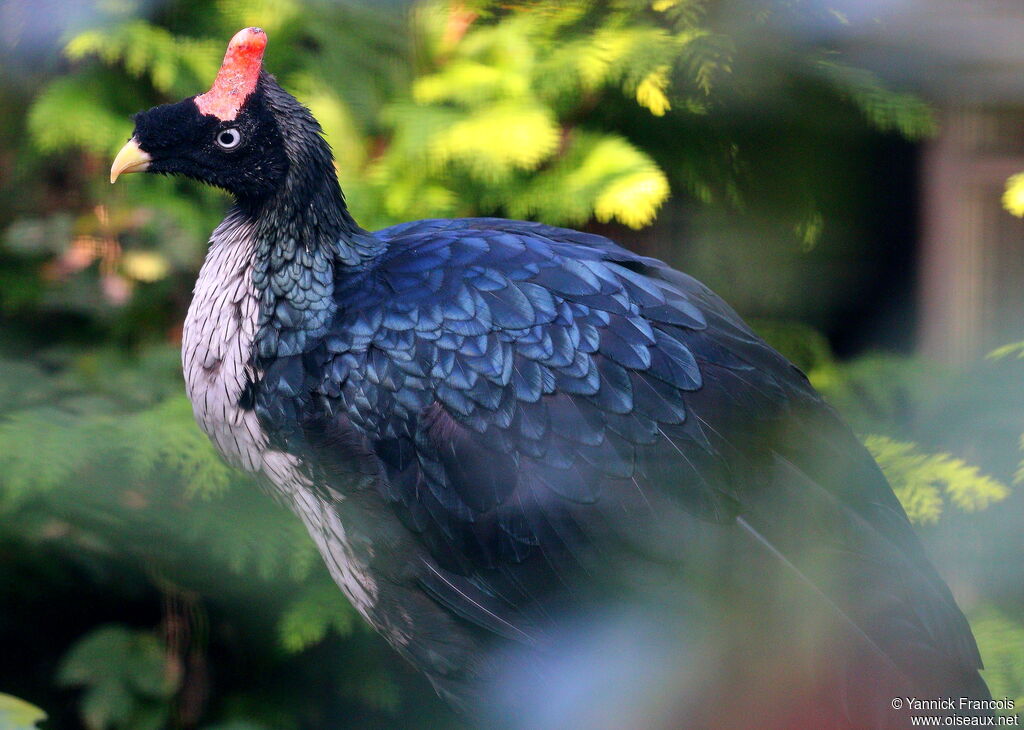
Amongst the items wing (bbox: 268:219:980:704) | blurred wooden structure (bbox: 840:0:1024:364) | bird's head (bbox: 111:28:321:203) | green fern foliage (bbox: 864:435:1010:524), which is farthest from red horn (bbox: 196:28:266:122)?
green fern foliage (bbox: 864:435:1010:524)

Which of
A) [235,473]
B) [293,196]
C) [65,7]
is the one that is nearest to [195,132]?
[293,196]

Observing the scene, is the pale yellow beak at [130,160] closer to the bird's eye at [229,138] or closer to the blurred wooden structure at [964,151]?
the bird's eye at [229,138]

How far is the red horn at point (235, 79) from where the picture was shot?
72 centimetres

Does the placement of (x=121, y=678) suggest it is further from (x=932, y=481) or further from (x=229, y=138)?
(x=932, y=481)

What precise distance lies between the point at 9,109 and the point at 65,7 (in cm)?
19

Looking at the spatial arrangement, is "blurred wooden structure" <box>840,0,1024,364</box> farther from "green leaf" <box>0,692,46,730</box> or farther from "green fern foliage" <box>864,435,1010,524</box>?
"green leaf" <box>0,692,46,730</box>

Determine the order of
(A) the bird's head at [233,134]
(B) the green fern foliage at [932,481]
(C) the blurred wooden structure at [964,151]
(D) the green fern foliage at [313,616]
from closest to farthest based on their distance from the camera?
(C) the blurred wooden structure at [964,151], (B) the green fern foliage at [932,481], (A) the bird's head at [233,134], (D) the green fern foliage at [313,616]

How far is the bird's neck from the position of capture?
740mm

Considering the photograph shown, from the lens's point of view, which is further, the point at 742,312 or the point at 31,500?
the point at 742,312

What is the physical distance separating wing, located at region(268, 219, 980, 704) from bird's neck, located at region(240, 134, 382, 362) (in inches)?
1.0

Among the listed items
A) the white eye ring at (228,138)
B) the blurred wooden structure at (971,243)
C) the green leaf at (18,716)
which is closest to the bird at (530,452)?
the white eye ring at (228,138)

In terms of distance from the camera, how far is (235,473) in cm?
88

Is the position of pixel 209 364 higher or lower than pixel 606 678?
higher

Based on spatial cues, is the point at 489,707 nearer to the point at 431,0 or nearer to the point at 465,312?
the point at 465,312
